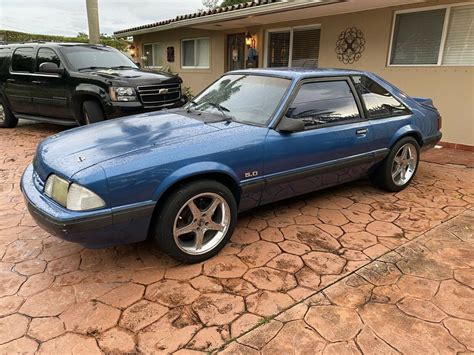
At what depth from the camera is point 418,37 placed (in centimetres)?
661

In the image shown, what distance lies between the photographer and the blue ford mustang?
7.76ft

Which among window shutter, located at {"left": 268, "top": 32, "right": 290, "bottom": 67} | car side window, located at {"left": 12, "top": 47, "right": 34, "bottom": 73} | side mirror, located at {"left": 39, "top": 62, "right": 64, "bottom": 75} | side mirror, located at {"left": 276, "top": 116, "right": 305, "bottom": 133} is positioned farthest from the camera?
window shutter, located at {"left": 268, "top": 32, "right": 290, "bottom": 67}

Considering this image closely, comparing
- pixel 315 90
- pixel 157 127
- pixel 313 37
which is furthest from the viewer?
pixel 313 37

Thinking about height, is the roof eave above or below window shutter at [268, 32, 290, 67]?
above

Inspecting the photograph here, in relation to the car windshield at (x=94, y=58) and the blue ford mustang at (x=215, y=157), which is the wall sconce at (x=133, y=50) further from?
the blue ford mustang at (x=215, y=157)

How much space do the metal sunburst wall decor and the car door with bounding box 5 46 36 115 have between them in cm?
646

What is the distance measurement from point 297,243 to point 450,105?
199 inches

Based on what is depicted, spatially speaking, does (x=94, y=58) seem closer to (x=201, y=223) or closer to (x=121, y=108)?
(x=121, y=108)

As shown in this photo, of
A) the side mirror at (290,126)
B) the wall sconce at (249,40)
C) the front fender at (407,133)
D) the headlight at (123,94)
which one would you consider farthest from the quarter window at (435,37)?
the headlight at (123,94)

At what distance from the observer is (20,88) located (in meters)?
7.25

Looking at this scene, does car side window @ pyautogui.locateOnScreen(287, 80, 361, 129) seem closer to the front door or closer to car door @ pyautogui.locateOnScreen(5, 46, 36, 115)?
car door @ pyautogui.locateOnScreen(5, 46, 36, 115)

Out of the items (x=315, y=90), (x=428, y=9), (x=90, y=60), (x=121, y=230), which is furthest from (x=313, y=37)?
(x=121, y=230)

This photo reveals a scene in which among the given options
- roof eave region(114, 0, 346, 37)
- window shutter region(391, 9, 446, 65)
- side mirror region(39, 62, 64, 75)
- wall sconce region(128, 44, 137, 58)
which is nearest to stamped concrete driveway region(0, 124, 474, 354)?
side mirror region(39, 62, 64, 75)

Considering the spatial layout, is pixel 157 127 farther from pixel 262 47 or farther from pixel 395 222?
pixel 262 47
